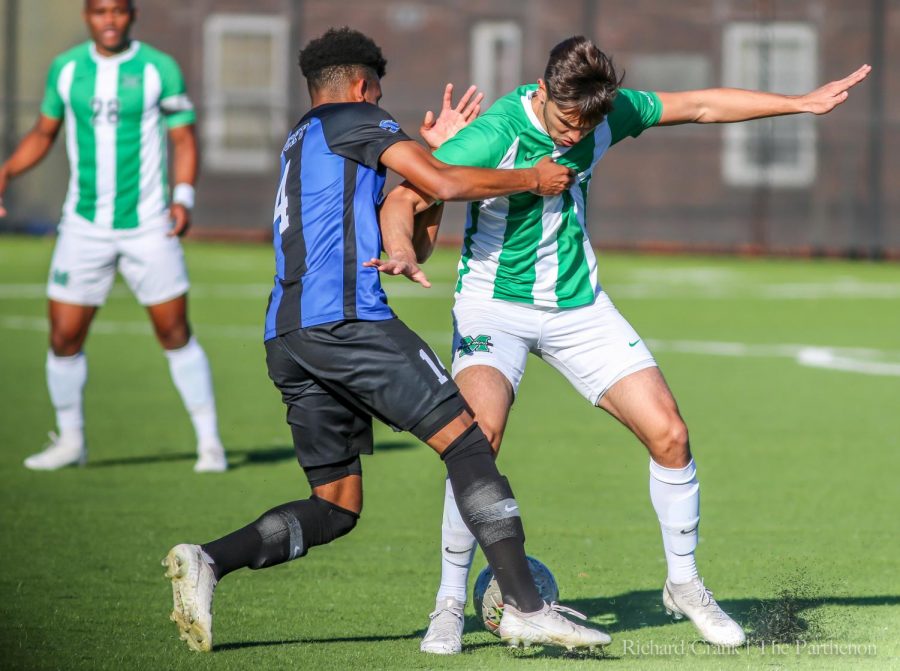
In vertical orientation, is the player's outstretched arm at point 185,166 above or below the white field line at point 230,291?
above

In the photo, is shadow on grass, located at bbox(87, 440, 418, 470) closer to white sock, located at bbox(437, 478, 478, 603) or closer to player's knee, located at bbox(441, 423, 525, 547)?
white sock, located at bbox(437, 478, 478, 603)

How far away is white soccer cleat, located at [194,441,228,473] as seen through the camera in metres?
8.94

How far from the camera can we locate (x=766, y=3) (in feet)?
84.6

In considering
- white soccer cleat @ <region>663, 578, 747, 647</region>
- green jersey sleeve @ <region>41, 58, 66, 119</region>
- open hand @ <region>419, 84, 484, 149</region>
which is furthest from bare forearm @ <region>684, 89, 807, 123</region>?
green jersey sleeve @ <region>41, 58, 66, 119</region>

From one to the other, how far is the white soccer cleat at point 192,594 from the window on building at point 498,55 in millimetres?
21773

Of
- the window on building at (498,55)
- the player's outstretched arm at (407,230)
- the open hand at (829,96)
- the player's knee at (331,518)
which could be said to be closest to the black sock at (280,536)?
the player's knee at (331,518)

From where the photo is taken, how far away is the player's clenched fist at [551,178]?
5266 mm

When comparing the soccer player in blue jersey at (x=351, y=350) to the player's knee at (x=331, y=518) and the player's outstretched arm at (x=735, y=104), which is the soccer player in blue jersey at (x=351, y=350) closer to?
the player's knee at (x=331, y=518)

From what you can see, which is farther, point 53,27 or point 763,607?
point 53,27

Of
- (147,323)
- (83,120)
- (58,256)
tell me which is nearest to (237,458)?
(58,256)

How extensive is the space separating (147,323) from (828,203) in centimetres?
1322

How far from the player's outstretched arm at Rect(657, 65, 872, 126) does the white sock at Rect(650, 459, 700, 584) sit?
4.42ft

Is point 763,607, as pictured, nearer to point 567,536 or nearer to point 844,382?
point 567,536

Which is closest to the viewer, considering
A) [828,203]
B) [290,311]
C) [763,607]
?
[290,311]
